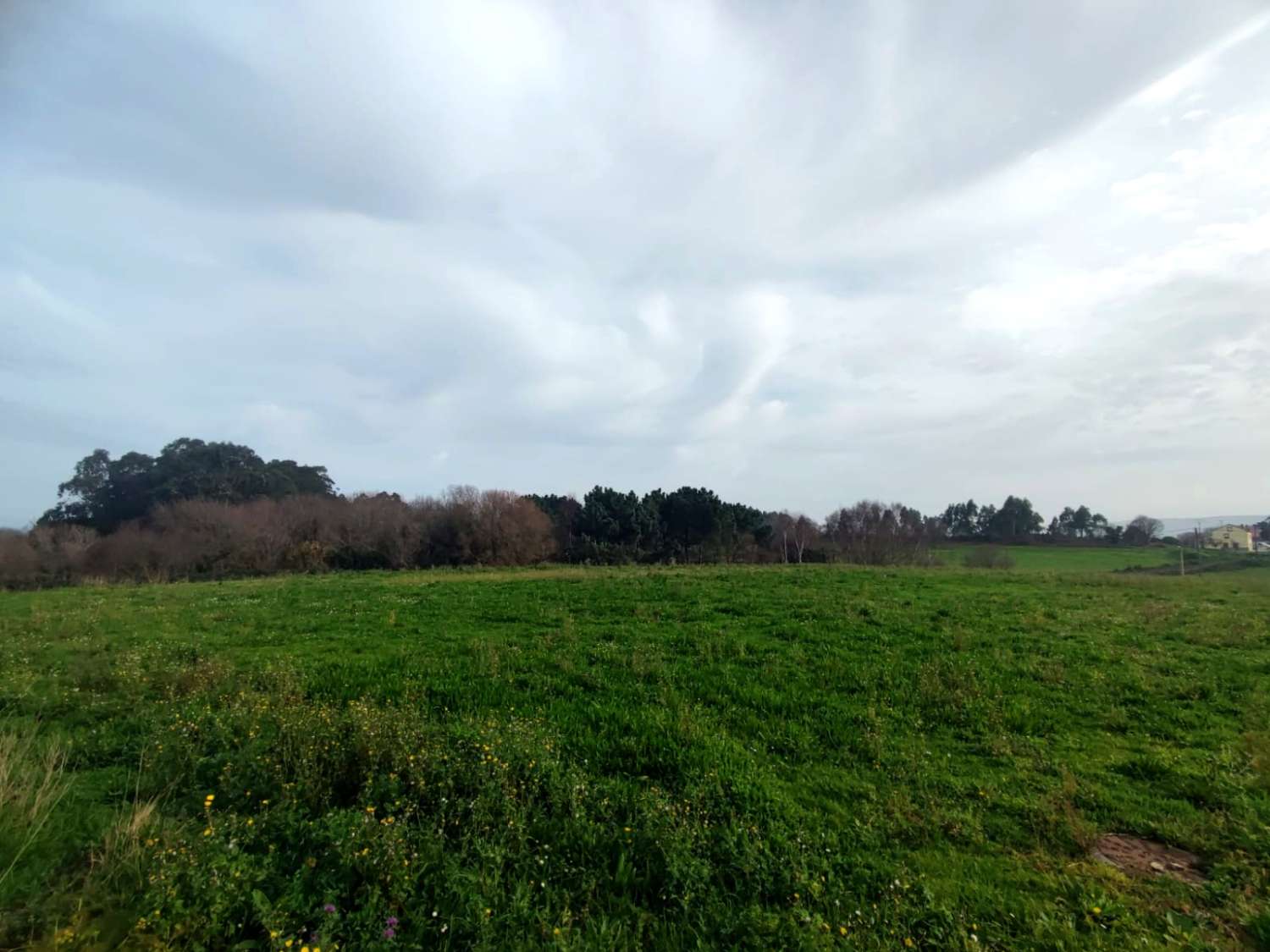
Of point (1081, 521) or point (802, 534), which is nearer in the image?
point (802, 534)

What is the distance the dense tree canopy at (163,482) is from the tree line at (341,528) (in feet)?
0.37

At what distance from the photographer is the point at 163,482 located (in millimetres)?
52781

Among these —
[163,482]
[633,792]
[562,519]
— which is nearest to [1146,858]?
[633,792]

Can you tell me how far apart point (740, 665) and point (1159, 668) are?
629 centimetres

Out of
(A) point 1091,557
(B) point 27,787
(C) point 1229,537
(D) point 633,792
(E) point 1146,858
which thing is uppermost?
(C) point 1229,537

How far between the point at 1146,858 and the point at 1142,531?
3526 inches

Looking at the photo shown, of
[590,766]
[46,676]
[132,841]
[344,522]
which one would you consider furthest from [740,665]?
[344,522]

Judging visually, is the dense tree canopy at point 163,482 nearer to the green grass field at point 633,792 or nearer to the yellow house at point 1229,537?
the green grass field at point 633,792

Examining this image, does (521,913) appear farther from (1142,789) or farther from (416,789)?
(1142,789)

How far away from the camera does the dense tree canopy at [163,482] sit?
52.6m

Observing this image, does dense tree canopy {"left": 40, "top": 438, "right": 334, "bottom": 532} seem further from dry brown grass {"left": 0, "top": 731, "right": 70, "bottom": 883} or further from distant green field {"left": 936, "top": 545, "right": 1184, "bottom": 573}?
distant green field {"left": 936, "top": 545, "right": 1184, "bottom": 573}

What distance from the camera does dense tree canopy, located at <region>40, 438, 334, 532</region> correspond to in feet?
172

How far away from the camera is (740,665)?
346 inches

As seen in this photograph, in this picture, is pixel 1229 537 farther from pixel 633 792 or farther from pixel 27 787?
pixel 27 787
